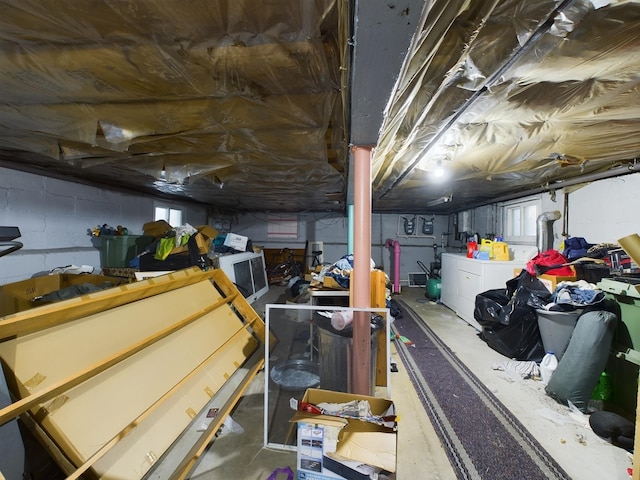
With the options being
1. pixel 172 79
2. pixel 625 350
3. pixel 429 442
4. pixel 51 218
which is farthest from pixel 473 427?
pixel 51 218

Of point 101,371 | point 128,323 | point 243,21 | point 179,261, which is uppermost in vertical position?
point 243,21

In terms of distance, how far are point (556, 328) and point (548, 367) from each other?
337 millimetres

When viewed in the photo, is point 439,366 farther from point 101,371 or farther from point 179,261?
point 179,261

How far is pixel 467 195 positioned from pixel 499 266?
1456mm

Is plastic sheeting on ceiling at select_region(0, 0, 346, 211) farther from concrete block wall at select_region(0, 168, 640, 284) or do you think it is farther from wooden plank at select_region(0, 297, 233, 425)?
wooden plank at select_region(0, 297, 233, 425)

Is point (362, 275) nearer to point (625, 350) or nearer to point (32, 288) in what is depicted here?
point (625, 350)

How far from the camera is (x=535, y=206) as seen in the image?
12.8 feet

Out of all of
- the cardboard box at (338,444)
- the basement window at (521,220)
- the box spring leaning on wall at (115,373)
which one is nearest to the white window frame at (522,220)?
the basement window at (521,220)

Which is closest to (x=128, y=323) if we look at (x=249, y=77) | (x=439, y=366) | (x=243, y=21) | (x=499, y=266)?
(x=249, y=77)

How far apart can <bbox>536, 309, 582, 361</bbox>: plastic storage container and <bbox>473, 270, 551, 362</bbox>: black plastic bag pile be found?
12 centimetres

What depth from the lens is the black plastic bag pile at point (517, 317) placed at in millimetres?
2580

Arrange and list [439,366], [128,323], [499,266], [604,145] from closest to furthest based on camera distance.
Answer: [128,323]
[604,145]
[439,366]
[499,266]

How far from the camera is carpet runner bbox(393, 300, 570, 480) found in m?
1.46

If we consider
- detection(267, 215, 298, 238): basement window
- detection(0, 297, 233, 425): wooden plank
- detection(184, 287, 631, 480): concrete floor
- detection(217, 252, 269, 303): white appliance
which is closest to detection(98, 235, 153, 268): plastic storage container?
detection(217, 252, 269, 303): white appliance
